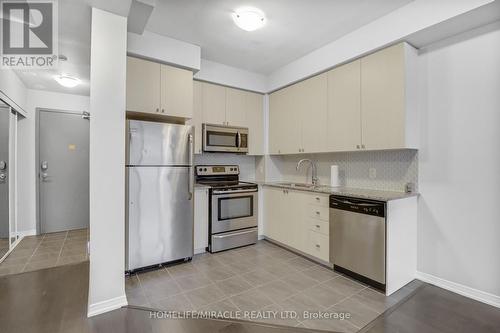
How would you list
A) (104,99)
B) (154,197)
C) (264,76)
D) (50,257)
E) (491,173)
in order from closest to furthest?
(104,99) < (491,173) < (154,197) < (50,257) < (264,76)

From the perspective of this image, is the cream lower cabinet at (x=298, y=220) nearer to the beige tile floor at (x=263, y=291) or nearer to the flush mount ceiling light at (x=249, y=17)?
the beige tile floor at (x=263, y=291)

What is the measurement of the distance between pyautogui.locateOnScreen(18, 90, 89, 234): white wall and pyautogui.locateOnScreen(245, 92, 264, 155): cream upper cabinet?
3442 mm

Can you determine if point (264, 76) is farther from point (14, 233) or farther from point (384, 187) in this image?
point (14, 233)

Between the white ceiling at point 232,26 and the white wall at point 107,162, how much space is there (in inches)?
10.0

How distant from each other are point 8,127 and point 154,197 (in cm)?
240

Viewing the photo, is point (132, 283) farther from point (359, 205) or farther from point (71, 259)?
point (359, 205)

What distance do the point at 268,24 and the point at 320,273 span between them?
2.80 metres

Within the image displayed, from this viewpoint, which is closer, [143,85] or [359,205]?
[359,205]

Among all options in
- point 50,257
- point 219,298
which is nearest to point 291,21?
point 219,298

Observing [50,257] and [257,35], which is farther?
[50,257]

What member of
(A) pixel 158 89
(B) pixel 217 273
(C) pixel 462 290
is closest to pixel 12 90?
(A) pixel 158 89

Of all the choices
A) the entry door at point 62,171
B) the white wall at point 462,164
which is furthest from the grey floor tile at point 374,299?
the entry door at point 62,171

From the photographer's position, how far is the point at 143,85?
2824 millimetres

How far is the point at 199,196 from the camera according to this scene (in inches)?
129
